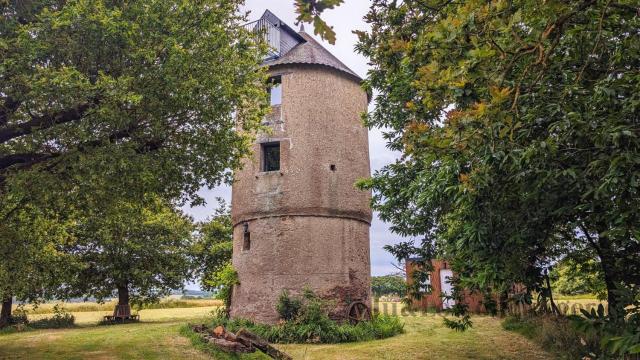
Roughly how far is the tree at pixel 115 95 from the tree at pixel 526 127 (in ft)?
19.1

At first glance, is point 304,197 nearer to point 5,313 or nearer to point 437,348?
point 437,348

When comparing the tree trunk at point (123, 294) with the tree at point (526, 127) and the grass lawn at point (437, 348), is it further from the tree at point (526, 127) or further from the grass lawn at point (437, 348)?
the tree at point (526, 127)

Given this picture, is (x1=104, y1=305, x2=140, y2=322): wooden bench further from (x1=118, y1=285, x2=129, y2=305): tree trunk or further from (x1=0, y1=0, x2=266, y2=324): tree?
(x1=0, y1=0, x2=266, y2=324): tree

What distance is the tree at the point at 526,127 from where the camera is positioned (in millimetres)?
4188

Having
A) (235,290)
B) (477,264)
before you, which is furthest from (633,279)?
(235,290)

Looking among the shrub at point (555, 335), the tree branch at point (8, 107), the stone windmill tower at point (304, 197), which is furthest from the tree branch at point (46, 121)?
the shrub at point (555, 335)

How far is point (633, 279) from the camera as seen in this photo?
24.3 ft

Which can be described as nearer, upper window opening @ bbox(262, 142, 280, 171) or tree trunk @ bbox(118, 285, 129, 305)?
upper window opening @ bbox(262, 142, 280, 171)

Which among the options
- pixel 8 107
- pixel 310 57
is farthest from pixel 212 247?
pixel 8 107

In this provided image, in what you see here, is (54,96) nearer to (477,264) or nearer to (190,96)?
(190,96)

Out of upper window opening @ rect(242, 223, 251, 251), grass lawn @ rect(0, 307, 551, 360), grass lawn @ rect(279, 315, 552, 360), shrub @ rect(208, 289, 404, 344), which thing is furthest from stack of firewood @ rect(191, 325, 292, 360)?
upper window opening @ rect(242, 223, 251, 251)

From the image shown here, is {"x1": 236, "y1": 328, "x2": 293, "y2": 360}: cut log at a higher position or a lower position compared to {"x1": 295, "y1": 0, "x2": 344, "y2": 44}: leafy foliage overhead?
lower

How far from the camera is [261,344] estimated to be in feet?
45.6

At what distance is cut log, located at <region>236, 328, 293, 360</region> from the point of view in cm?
1330
